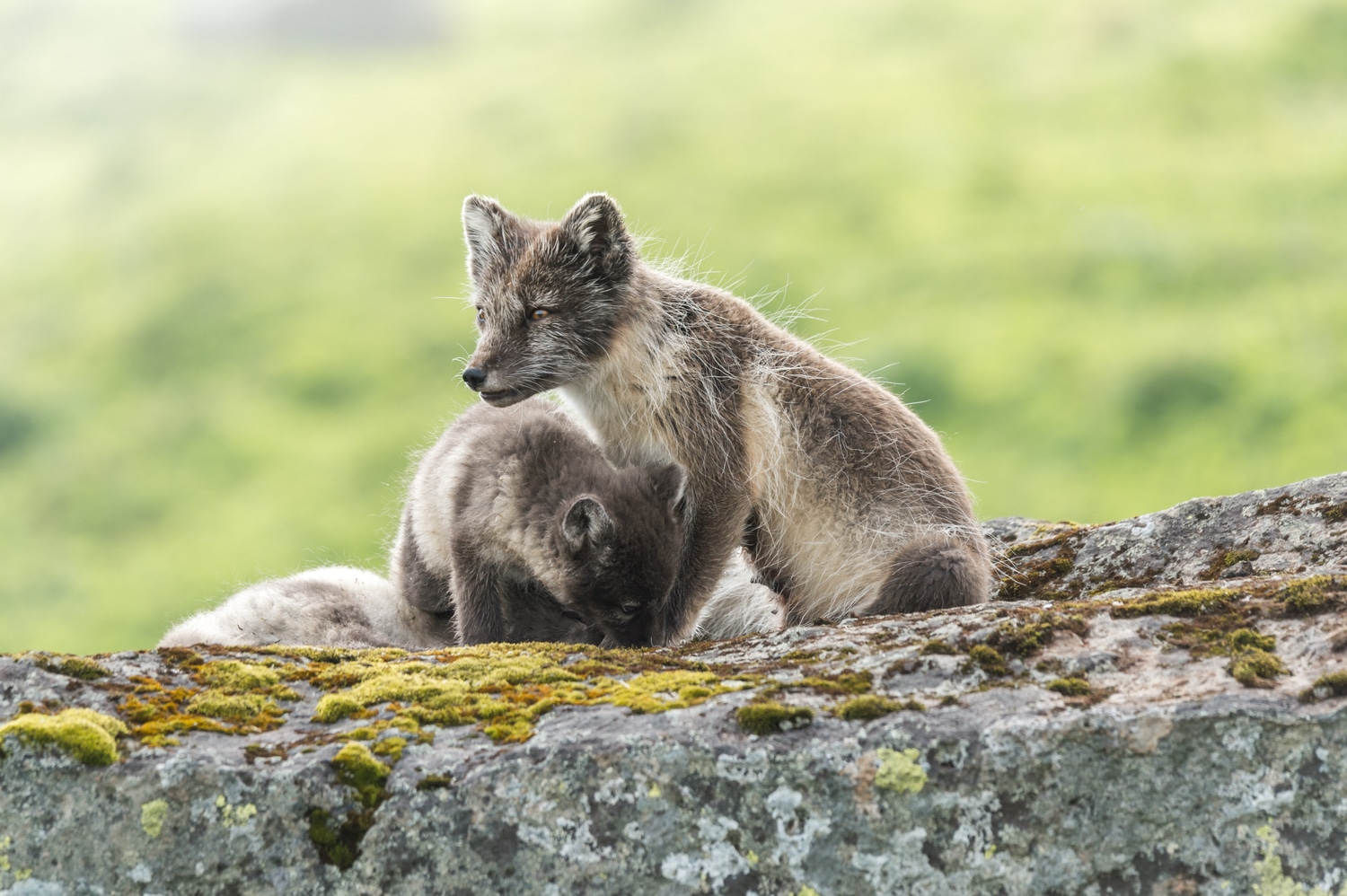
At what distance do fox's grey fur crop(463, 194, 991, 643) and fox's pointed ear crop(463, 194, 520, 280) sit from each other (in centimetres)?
1

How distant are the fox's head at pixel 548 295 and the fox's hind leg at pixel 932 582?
100 inches

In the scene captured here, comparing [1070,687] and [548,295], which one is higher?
[548,295]

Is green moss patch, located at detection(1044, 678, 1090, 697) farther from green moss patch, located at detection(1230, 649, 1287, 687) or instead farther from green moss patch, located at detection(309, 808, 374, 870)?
green moss patch, located at detection(309, 808, 374, 870)

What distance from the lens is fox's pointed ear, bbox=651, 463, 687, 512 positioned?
7406mm

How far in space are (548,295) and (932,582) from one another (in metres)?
3.14

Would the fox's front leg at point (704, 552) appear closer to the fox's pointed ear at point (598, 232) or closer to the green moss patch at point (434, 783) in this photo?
the fox's pointed ear at point (598, 232)

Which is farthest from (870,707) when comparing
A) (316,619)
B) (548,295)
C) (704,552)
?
(316,619)

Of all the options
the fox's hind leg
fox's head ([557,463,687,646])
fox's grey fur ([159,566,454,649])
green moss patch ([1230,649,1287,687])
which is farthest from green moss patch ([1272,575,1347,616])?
fox's grey fur ([159,566,454,649])

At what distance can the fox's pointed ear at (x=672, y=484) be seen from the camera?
7406 millimetres

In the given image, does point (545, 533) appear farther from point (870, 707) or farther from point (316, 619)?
point (870, 707)

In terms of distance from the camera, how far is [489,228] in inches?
315

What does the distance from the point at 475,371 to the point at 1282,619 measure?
188 inches

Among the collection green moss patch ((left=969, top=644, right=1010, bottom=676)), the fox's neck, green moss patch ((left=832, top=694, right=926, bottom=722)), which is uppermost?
the fox's neck

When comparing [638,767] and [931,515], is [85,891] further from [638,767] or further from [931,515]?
[931,515]
